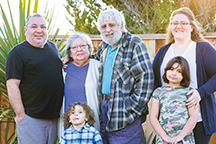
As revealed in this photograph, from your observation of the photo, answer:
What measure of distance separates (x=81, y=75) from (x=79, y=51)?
0.29 metres

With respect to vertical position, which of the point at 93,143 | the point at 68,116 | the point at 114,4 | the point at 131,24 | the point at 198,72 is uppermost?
the point at 114,4

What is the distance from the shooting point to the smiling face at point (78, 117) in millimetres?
2658

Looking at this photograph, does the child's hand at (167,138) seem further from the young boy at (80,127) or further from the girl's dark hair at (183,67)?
the young boy at (80,127)

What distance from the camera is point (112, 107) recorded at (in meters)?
2.63

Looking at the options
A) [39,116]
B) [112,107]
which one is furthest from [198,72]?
[39,116]

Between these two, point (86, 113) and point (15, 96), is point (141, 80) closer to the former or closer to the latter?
point (86, 113)

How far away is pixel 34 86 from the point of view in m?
2.69

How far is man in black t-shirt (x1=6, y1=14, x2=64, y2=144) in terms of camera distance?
8.59ft

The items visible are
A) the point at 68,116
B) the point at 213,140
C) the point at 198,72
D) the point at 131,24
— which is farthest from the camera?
the point at 131,24

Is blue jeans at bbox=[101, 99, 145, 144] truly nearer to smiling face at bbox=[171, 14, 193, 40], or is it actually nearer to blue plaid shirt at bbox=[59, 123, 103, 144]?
blue plaid shirt at bbox=[59, 123, 103, 144]

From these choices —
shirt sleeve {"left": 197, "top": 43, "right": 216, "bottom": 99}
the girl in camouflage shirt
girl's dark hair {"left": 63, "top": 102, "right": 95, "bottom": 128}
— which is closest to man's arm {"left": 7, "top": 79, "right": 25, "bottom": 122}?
girl's dark hair {"left": 63, "top": 102, "right": 95, "bottom": 128}

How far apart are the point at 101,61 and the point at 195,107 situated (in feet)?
3.83

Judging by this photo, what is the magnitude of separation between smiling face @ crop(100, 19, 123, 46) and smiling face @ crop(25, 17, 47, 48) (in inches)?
27.5

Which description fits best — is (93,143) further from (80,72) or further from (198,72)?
Result: (198,72)
